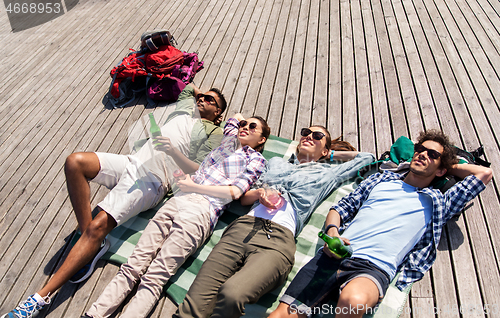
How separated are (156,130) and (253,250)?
4.59 feet

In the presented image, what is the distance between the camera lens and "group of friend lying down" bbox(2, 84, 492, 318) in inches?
73.1

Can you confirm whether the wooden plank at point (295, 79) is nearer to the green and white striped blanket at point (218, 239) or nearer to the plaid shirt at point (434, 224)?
the green and white striped blanket at point (218, 239)

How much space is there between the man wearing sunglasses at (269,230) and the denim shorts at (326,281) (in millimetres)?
142

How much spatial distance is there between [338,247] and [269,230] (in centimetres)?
49

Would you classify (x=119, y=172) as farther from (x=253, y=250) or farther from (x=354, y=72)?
(x=354, y=72)

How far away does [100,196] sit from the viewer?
2.89 meters

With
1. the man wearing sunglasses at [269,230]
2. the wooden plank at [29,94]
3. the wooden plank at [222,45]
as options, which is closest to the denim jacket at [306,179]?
the man wearing sunglasses at [269,230]

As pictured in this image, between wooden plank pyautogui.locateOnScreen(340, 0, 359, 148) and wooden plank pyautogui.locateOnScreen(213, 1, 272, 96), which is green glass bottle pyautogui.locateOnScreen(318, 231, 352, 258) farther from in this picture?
wooden plank pyautogui.locateOnScreen(213, 1, 272, 96)

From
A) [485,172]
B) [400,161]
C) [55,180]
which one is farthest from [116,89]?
[485,172]

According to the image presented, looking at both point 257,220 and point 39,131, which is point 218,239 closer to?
point 257,220

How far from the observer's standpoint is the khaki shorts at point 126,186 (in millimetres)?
2363

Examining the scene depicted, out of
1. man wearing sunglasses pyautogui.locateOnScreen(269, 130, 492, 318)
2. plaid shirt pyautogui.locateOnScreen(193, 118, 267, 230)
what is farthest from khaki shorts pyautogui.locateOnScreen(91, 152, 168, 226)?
man wearing sunglasses pyautogui.locateOnScreen(269, 130, 492, 318)

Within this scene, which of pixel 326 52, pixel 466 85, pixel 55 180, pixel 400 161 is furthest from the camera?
pixel 326 52

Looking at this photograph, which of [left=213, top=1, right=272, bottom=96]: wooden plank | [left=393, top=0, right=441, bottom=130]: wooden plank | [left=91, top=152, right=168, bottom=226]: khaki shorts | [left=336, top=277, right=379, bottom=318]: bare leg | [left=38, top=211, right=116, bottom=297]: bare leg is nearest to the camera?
[left=336, top=277, right=379, bottom=318]: bare leg
